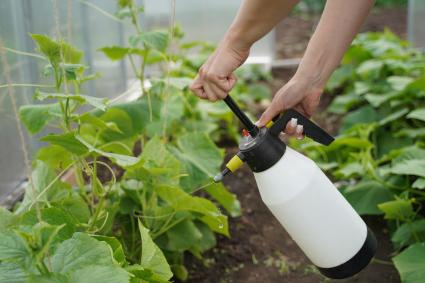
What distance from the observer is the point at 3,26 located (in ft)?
7.63

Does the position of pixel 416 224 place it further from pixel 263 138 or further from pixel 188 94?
pixel 188 94

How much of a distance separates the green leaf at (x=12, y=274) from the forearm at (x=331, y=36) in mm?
717

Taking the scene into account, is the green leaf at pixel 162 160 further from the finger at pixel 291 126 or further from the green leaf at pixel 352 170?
the green leaf at pixel 352 170

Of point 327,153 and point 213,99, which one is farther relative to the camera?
point 327,153

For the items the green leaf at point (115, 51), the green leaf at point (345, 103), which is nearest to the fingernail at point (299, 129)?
the green leaf at point (115, 51)

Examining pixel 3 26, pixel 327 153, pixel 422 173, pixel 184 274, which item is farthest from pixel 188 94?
pixel 422 173

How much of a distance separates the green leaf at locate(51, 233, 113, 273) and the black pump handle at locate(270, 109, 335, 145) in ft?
1.47

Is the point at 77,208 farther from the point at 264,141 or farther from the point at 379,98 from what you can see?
the point at 379,98

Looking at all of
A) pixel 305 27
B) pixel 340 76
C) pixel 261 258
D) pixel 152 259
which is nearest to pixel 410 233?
pixel 261 258

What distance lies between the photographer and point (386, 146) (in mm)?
2781

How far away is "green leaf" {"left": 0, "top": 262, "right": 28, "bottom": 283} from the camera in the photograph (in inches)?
49.2

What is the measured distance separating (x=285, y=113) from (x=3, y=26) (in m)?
1.28

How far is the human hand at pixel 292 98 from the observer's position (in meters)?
1.48

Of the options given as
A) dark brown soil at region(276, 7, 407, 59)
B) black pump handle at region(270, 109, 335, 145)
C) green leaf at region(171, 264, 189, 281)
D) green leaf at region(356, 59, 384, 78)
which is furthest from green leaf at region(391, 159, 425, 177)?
dark brown soil at region(276, 7, 407, 59)
